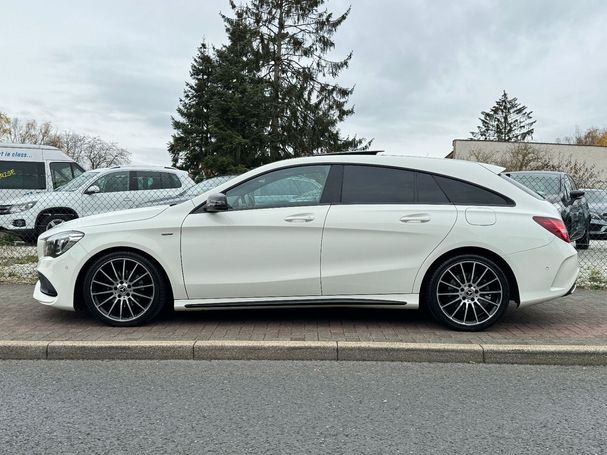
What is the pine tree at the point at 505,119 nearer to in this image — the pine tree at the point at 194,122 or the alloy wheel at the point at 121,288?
the pine tree at the point at 194,122

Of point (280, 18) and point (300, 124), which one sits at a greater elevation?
point (280, 18)

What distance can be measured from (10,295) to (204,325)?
289cm

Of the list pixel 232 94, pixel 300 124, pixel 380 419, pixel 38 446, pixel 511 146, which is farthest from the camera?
pixel 511 146

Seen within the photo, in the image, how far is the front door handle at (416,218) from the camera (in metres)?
4.97

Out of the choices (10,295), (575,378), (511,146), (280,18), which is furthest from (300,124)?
(575,378)

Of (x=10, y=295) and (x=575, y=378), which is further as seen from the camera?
(x=10, y=295)

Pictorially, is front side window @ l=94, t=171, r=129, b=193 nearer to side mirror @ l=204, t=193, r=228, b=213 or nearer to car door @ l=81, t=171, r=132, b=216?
car door @ l=81, t=171, r=132, b=216

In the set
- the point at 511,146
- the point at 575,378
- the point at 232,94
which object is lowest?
the point at 575,378

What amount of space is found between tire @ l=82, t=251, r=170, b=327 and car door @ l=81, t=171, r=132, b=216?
689 cm

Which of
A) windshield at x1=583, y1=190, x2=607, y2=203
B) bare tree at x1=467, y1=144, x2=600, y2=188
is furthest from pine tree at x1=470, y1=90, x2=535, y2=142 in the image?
windshield at x1=583, y1=190, x2=607, y2=203

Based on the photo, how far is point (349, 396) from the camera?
3752 mm

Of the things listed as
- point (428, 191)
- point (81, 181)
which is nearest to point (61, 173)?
point (81, 181)

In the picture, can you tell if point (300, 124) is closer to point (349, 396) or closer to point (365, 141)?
point (365, 141)

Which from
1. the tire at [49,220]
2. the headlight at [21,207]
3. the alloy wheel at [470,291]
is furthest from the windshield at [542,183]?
the headlight at [21,207]
